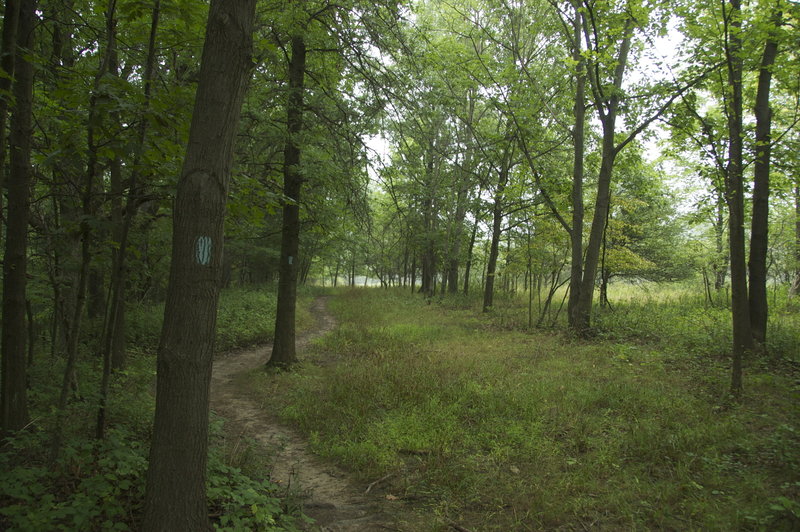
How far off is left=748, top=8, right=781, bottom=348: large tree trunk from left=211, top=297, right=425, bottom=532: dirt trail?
27.1 feet

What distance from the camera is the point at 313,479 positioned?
447cm

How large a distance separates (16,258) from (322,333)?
10.2 m

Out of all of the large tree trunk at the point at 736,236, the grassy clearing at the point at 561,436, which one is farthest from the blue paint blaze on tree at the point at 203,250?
the large tree trunk at the point at 736,236

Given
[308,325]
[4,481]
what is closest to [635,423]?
[4,481]

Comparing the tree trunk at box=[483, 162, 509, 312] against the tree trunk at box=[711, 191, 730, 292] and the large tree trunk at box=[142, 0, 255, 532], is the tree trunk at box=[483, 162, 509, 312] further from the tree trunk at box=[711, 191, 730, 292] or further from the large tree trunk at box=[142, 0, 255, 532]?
the large tree trunk at box=[142, 0, 255, 532]

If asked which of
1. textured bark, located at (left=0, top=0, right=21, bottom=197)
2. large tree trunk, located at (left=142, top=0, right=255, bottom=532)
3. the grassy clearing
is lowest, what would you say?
the grassy clearing

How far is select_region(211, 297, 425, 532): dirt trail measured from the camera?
3.71 meters

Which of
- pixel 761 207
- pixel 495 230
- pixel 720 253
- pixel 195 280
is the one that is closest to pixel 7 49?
pixel 195 280

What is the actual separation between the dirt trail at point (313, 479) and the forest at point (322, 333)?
0.12ft

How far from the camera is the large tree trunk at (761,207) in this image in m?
8.10

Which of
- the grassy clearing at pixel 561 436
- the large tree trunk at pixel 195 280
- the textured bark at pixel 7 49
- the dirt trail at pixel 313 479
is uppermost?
the textured bark at pixel 7 49

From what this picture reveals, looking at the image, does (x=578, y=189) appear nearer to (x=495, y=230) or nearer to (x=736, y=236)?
(x=495, y=230)

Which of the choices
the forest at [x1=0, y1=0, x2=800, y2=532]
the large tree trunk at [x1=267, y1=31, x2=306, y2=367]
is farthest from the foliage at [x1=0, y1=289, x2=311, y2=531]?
the large tree trunk at [x1=267, y1=31, x2=306, y2=367]

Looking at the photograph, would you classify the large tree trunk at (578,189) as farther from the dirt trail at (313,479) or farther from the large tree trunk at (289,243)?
the dirt trail at (313,479)
